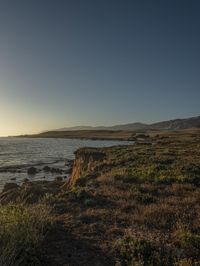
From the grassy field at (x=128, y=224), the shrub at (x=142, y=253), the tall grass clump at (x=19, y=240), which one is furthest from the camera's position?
the grassy field at (x=128, y=224)

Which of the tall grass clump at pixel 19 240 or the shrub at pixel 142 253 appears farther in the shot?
the shrub at pixel 142 253

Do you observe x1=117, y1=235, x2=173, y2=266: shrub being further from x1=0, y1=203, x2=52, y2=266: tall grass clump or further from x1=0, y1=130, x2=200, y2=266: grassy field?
x1=0, y1=203, x2=52, y2=266: tall grass clump

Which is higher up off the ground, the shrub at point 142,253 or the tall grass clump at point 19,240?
the tall grass clump at point 19,240

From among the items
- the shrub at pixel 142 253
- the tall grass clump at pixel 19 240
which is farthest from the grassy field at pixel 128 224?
the tall grass clump at pixel 19 240

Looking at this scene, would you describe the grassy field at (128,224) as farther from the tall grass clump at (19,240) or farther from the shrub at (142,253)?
the tall grass clump at (19,240)

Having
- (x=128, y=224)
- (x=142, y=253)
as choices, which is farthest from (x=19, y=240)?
(x=128, y=224)

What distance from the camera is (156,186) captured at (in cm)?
1416

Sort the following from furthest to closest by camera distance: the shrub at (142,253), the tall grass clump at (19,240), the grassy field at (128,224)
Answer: the grassy field at (128,224)
the shrub at (142,253)
the tall grass clump at (19,240)

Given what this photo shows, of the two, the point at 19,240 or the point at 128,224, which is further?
the point at 128,224

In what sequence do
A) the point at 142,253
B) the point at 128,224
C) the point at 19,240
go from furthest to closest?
the point at 128,224
the point at 142,253
the point at 19,240

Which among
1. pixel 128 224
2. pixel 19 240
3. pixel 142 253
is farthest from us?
pixel 128 224

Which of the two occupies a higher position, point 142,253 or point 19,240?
point 19,240

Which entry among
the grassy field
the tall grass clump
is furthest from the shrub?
the tall grass clump

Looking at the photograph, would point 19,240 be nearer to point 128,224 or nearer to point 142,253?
point 142,253
